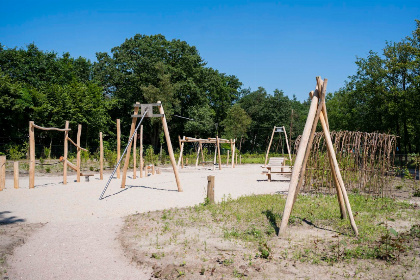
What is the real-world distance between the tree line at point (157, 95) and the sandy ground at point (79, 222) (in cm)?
2063

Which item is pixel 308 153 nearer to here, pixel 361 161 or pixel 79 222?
pixel 79 222

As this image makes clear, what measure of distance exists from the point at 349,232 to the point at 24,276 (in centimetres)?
492

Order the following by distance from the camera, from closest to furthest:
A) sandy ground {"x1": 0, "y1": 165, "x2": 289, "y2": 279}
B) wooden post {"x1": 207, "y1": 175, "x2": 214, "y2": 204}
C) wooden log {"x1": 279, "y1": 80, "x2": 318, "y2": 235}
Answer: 1. sandy ground {"x1": 0, "y1": 165, "x2": 289, "y2": 279}
2. wooden log {"x1": 279, "y1": 80, "x2": 318, "y2": 235}
3. wooden post {"x1": 207, "y1": 175, "x2": 214, "y2": 204}

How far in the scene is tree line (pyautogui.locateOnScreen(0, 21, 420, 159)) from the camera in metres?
29.0

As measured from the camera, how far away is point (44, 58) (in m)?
40.4

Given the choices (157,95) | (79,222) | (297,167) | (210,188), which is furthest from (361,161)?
(157,95)

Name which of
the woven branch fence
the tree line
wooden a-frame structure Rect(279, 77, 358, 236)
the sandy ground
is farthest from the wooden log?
the tree line

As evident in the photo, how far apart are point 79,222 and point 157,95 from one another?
29587 mm

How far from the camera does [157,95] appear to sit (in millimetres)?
35594

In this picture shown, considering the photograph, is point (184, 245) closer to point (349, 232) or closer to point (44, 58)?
point (349, 232)

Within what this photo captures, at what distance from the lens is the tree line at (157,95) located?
95.0ft

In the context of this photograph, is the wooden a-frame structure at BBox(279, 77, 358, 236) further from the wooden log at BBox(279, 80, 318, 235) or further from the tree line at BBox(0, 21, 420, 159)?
the tree line at BBox(0, 21, 420, 159)

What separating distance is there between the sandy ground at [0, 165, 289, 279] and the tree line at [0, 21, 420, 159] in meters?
20.6

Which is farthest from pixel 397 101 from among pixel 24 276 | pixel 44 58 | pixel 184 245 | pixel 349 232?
pixel 44 58
